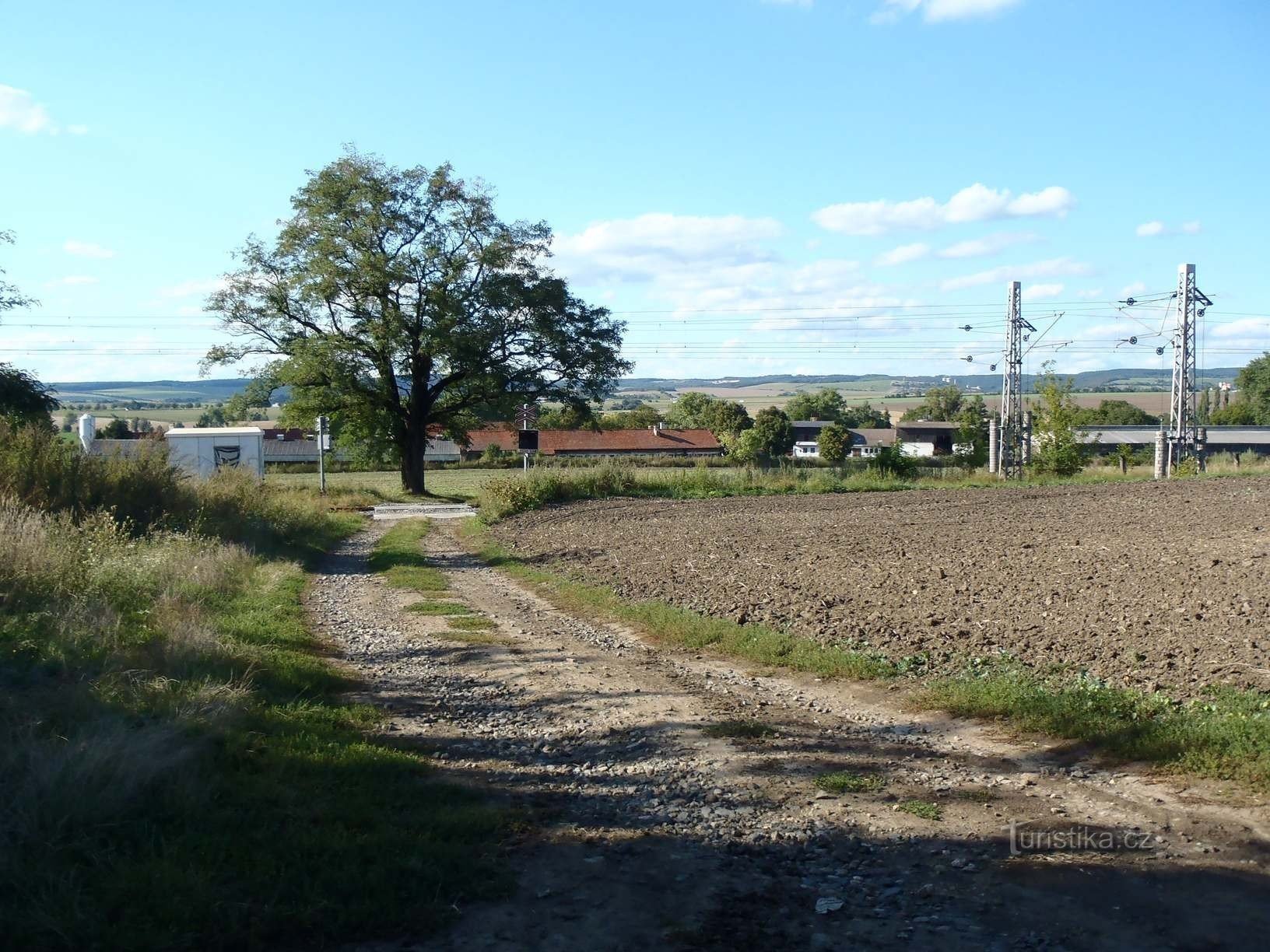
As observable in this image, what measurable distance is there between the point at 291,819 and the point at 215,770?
85 centimetres

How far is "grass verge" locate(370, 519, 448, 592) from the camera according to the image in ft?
56.0

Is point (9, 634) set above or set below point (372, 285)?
below

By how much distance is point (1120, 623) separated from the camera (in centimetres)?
998

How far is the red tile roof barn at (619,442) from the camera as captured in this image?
8669 cm

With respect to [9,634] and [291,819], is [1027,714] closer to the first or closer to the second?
[291,819]

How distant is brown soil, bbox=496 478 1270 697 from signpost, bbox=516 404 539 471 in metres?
9.44

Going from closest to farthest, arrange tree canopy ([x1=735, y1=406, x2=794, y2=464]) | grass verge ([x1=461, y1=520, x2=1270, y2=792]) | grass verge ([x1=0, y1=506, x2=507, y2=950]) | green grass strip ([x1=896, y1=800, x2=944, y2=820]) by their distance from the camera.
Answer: grass verge ([x1=0, y1=506, x2=507, y2=950]) → green grass strip ([x1=896, y1=800, x2=944, y2=820]) → grass verge ([x1=461, y1=520, x2=1270, y2=792]) → tree canopy ([x1=735, y1=406, x2=794, y2=464])

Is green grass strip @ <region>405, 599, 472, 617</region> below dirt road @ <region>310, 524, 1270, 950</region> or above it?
below

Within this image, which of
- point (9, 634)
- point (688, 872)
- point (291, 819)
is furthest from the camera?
point (9, 634)

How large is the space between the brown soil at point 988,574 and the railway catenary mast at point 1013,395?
18.4 metres

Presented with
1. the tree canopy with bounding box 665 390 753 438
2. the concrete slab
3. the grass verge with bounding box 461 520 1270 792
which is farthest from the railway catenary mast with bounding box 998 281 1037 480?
the tree canopy with bounding box 665 390 753 438

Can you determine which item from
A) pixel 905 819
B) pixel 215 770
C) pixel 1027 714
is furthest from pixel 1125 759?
pixel 215 770

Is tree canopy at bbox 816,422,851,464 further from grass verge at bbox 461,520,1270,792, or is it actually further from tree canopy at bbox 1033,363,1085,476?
grass verge at bbox 461,520,1270,792

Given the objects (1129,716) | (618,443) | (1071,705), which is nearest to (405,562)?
(1071,705)
